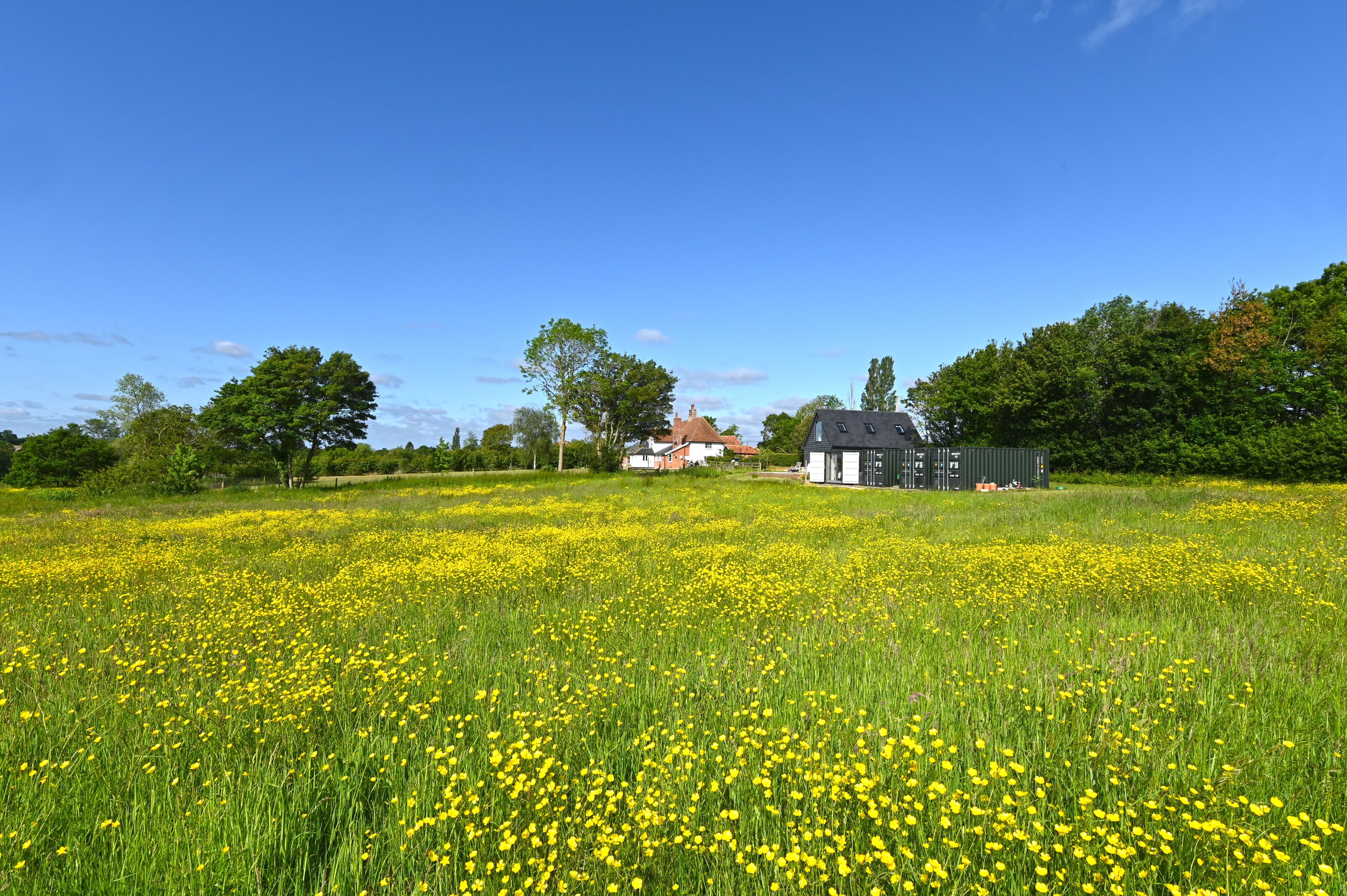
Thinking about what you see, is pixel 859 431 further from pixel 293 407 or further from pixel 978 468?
pixel 293 407

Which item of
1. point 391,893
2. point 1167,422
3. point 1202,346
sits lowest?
point 391,893

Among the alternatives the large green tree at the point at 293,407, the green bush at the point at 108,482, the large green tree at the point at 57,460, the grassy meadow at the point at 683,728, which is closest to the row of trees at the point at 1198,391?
the grassy meadow at the point at 683,728

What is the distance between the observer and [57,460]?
1628 inches

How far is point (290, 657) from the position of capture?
210 inches

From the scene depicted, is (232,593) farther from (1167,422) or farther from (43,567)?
(1167,422)

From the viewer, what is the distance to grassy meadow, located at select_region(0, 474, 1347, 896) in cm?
252

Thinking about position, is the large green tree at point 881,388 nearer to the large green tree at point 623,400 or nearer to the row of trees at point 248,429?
the large green tree at point 623,400

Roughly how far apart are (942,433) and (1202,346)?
21.9 m

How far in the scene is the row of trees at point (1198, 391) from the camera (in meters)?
31.9

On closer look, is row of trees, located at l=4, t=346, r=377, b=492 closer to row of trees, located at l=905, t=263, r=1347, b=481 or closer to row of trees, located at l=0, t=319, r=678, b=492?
row of trees, located at l=0, t=319, r=678, b=492

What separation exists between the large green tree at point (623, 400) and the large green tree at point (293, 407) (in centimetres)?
2008

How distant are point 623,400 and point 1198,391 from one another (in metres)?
49.5

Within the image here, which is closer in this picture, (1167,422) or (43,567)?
(43,567)

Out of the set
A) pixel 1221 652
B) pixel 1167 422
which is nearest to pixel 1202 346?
pixel 1167 422
